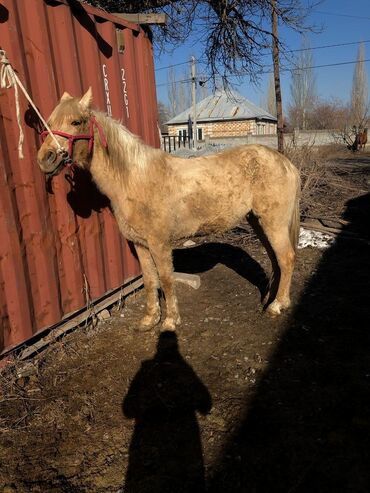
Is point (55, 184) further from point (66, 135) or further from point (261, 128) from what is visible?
point (261, 128)

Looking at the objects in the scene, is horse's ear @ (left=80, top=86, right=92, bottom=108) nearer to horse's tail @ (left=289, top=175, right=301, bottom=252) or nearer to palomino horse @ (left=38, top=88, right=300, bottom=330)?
palomino horse @ (left=38, top=88, right=300, bottom=330)

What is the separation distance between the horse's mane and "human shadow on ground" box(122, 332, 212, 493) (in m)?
1.88

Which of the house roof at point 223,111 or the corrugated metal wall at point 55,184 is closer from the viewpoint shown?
the corrugated metal wall at point 55,184

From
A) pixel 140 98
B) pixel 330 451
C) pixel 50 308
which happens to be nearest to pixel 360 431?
pixel 330 451

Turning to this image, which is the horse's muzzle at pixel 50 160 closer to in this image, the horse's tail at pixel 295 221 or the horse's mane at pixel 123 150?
the horse's mane at pixel 123 150

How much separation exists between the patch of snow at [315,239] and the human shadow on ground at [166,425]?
392cm

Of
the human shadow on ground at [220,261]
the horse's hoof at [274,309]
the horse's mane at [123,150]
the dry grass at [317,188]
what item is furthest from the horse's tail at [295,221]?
the dry grass at [317,188]

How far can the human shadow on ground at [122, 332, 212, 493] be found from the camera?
7.17 feet

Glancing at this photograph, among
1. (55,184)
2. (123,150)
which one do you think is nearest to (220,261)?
(123,150)

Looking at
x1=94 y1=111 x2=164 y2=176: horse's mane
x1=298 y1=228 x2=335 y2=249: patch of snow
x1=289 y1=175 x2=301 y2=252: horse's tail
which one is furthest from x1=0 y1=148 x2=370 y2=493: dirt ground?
x1=94 y1=111 x2=164 y2=176: horse's mane

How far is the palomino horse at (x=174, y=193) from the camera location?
3395 mm

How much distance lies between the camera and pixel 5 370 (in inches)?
126

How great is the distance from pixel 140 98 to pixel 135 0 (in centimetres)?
421

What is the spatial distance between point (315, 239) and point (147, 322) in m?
4.02
